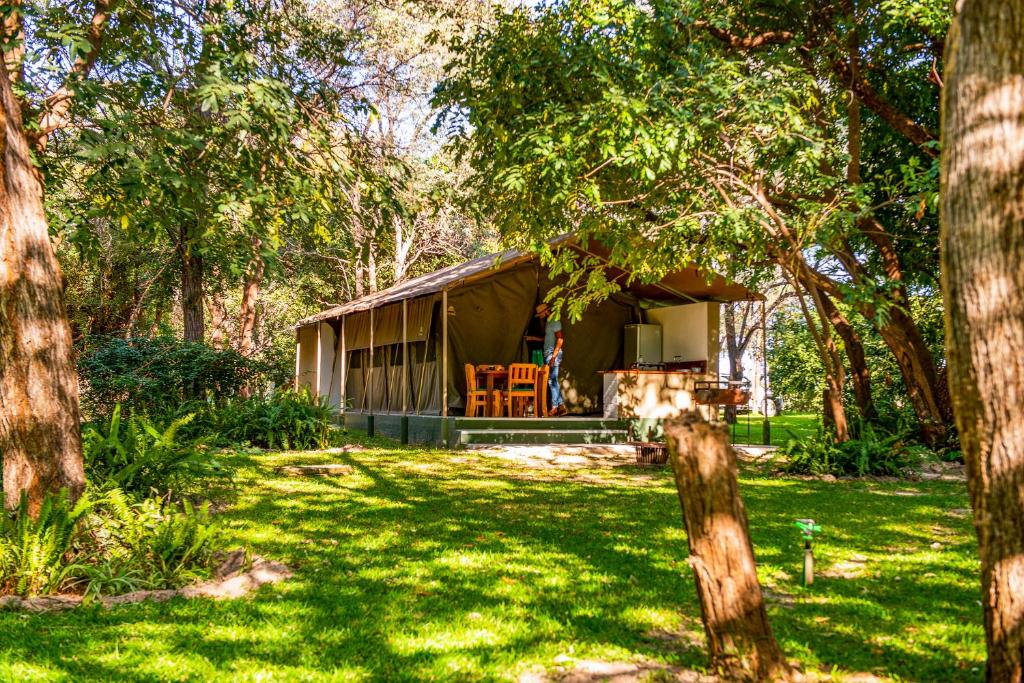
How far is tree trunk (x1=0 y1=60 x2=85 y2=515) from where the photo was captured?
4.08 m

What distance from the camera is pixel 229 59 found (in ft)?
18.5

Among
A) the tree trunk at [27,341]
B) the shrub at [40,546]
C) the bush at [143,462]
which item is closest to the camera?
the shrub at [40,546]

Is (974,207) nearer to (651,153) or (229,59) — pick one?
(651,153)

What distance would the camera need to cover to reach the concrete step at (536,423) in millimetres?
11867

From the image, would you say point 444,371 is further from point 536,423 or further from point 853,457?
point 853,457

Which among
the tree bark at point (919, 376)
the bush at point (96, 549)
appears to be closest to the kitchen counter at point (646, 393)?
the tree bark at point (919, 376)

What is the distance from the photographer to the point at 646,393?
1250cm

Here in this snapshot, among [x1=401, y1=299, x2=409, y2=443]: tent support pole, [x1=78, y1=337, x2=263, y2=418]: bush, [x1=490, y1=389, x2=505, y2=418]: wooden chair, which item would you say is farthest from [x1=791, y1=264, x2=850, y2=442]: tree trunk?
[x1=78, y1=337, x2=263, y2=418]: bush

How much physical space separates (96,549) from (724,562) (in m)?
3.29

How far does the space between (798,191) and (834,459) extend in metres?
3.25

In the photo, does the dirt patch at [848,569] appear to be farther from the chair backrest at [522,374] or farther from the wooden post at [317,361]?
the wooden post at [317,361]

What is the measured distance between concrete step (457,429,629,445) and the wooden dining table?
76cm

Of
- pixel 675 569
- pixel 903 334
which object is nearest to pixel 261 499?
pixel 675 569

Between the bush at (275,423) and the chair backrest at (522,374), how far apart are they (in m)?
2.91
